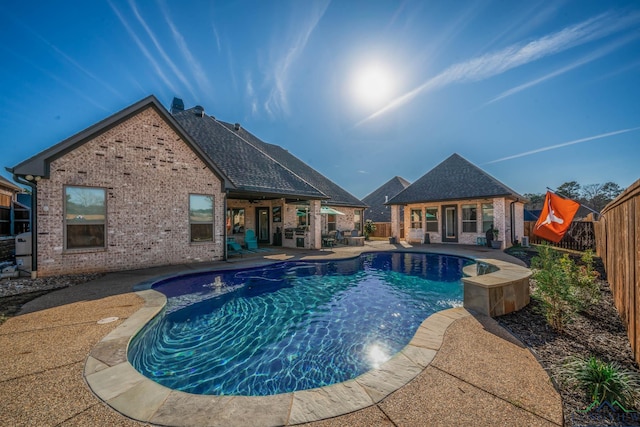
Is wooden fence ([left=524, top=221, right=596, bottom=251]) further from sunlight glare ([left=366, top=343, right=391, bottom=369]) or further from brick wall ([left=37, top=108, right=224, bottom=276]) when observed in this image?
brick wall ([left=37, top=108, right=224, bottom=276])

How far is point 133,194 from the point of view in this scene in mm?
8914

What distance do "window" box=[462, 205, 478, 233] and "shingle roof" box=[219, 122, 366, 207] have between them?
793cm

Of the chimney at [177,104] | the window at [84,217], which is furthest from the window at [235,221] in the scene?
the chimney at [177,104]

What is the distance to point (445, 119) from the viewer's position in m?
13.5

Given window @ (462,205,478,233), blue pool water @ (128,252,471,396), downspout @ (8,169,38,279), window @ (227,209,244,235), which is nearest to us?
blue pool water @ (128,252,471,396)

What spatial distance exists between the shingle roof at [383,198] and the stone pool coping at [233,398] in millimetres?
26524

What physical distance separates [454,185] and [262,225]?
1363cm

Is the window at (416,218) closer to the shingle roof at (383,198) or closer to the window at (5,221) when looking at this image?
the shingle roof at (383,198)

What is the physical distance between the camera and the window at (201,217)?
10219 millimetres

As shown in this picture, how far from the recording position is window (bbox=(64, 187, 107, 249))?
799cm

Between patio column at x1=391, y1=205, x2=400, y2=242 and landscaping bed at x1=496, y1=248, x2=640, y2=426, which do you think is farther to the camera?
patio column at x1=391, y1=205, x2=400, y2=242

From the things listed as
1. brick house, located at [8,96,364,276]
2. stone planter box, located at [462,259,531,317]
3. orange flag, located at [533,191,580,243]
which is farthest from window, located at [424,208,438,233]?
stone planter box, located at [462,259,531,317]

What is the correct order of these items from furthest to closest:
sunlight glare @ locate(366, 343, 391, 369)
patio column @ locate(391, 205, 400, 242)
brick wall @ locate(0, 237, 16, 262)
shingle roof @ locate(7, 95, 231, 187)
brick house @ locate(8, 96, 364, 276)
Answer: patio column @ locate(391, 205, 400, 242) → brick wall @ locate(0, 237, 16, 262) → brick house @ locate(8, 96, 364, 276) → shingle roof @ locate(7, 95, 231, 187) → sunlight glare @ locate(366, 343, 391, 369)

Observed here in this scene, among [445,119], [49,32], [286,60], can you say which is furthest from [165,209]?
[445,119]
